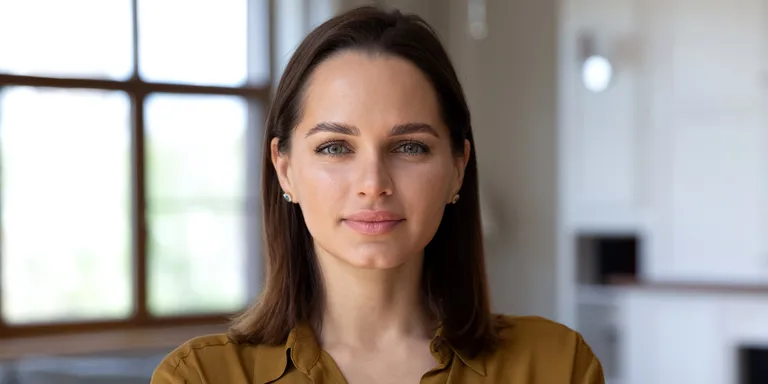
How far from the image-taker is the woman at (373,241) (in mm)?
1171

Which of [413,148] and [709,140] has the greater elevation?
[709,140]

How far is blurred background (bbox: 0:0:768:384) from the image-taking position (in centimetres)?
421

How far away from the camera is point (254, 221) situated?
4.74 m

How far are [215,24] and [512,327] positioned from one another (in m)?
3.50

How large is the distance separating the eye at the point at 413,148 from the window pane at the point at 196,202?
3436 mm

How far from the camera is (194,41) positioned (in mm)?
4562

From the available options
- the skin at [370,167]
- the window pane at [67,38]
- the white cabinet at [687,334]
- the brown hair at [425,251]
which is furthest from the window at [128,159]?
the skin at [370,167]

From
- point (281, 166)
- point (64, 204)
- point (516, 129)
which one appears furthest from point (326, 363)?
point (516, 129)

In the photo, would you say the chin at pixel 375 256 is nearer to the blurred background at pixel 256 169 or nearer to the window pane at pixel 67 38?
the blurred background at pixel 256 169

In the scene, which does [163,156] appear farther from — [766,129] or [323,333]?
[323,333]

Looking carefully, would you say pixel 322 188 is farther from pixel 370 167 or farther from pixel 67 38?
pixel 67 38

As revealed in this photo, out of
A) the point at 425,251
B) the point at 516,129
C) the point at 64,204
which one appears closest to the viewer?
the point at 425,251

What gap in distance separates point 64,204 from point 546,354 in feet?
11.0

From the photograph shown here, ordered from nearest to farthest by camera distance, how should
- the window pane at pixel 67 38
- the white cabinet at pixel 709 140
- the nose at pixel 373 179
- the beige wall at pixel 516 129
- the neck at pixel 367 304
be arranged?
1. the nose at pixel 373 179
2. the neck at pixel 367 304
3. the window pane at pixel 67 38
4. the white cabinet at pixel 709 140
5. the beige wall at pixel 516 129
